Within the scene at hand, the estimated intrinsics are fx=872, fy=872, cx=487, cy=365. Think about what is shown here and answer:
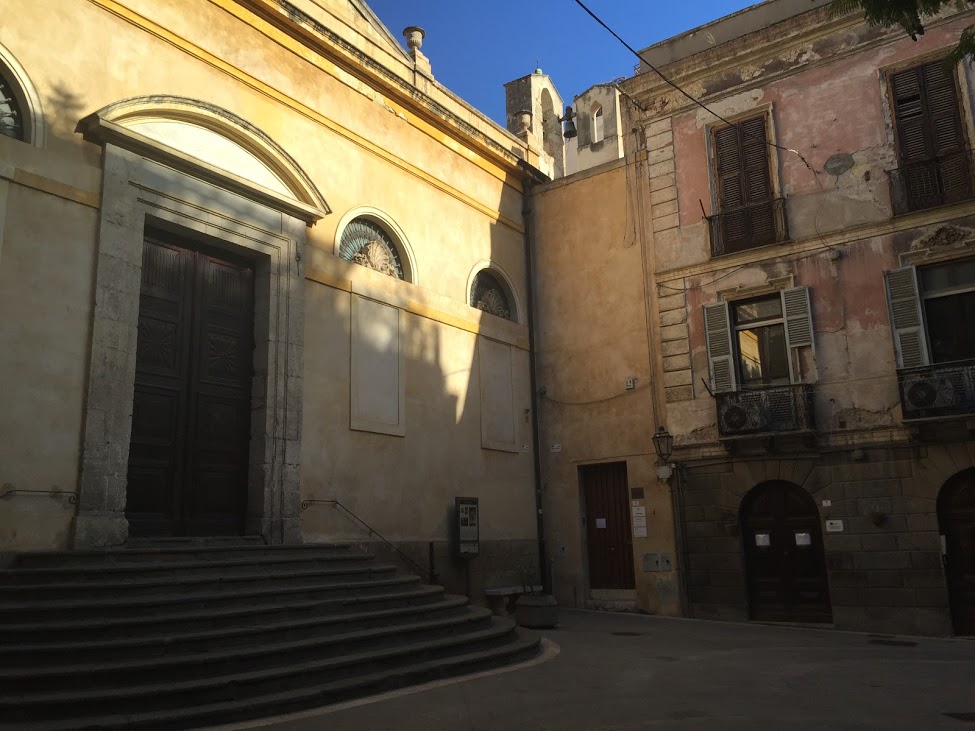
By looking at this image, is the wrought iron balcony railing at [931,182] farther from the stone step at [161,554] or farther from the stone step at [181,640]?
the stone step at [161,554]

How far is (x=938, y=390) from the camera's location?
11523 mm

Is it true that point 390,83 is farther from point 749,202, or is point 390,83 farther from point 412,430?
point 749,202

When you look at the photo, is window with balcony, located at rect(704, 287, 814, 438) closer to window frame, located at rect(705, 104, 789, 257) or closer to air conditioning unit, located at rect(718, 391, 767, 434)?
air conditioning unit, located at rect(718, 391, 767, 434)

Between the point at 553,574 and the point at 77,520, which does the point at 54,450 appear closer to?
the point at 77,520

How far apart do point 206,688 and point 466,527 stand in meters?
7.03

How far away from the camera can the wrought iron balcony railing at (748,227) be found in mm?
13383

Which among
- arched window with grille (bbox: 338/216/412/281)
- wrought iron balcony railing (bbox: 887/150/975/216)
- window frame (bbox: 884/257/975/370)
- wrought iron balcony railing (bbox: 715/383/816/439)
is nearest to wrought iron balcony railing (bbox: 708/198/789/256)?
wrought iron balcony railing (bbox: 887/150/975/216)

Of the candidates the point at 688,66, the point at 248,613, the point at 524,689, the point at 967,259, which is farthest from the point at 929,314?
the point at 248,613

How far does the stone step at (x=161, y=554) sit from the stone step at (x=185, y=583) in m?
0.36

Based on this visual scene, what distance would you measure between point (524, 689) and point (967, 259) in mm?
8756

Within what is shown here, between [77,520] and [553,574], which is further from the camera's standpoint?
[553,574]

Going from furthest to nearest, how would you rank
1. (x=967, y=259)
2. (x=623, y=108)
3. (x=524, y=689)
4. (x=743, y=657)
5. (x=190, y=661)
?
(x=623, y=108) → (x=967, y=259) → (x=743, y=657) → (x=524, y=689) → (x=190, y=661)

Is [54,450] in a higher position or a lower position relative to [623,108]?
lower

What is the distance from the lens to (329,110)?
12.6m
